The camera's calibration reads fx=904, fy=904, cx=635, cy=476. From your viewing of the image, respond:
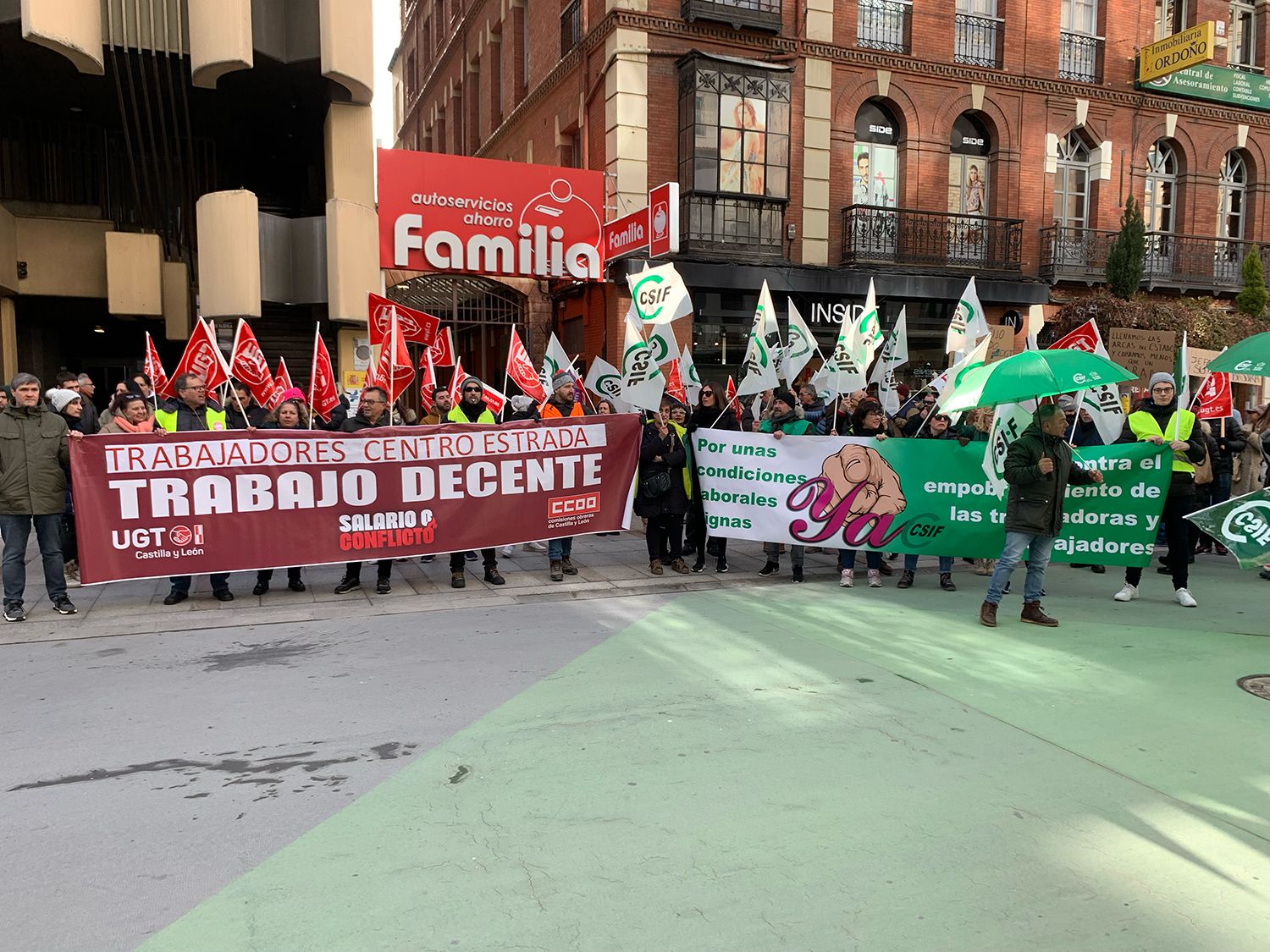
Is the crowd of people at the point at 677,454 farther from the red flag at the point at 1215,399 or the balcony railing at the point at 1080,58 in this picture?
the balcony railing at the point at 1080,58

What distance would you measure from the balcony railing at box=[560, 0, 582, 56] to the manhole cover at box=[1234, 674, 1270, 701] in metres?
16.2

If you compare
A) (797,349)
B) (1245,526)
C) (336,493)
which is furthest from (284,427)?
(1245,526)

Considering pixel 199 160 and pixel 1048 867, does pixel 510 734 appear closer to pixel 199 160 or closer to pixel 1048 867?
pixel 1048 867

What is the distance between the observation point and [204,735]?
4.89m

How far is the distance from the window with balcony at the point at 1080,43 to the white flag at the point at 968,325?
504 inches

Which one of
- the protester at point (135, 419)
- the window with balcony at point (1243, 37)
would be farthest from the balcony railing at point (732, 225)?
the window with balcony at point (1243, 37)

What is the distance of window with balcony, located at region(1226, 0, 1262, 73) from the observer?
70.0 feet

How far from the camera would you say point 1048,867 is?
11.5 ft

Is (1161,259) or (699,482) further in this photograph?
(1161,259)

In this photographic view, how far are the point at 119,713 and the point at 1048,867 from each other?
16.1ft

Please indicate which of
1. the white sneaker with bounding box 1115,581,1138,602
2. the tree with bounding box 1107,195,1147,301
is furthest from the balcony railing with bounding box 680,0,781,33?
the white sneaker with bounding box 1115,581,1138,602

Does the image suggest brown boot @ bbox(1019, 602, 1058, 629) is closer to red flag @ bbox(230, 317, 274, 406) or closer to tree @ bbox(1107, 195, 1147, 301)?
red flag @ bbox(230, 317, 274, 406)

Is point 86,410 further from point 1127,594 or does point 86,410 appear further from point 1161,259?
point 1161,259

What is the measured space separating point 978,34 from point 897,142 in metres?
3.04
